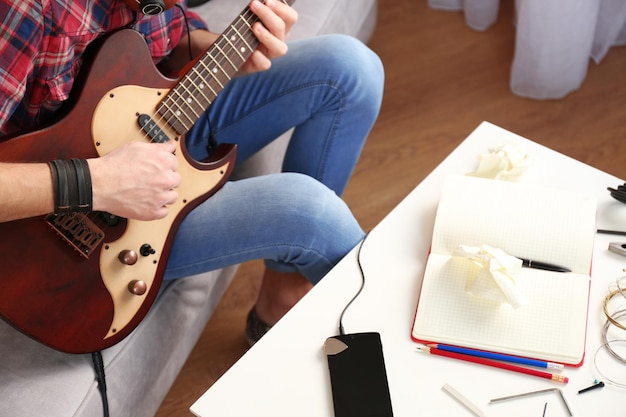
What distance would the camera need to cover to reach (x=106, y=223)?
1.11m

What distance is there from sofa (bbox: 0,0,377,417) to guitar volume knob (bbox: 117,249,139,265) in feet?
0.31

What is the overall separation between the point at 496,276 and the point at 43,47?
669 mm

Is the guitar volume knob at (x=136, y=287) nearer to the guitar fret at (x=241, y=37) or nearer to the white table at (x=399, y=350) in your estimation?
the white table at (x=399, y=350)

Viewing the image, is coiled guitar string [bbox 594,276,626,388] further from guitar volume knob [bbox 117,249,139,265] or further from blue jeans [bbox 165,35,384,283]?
guitar volume knob [bbox 117,249,139,265]

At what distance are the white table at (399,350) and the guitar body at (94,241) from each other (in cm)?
25

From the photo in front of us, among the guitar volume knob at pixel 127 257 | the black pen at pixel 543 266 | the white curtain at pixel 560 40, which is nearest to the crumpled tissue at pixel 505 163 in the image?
the black pen at pixel 543 266

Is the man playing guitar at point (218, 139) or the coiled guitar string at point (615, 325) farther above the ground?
the man playing guitar at point (218, 139)

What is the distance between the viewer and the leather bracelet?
1008 millimetres

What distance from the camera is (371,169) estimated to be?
1.89 meters

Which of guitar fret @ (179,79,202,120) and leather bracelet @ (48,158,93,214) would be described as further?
guitar fret @ (179,79,202,120)

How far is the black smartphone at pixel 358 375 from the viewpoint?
0.91m

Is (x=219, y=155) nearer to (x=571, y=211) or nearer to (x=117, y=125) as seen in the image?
(x=117, y=125)

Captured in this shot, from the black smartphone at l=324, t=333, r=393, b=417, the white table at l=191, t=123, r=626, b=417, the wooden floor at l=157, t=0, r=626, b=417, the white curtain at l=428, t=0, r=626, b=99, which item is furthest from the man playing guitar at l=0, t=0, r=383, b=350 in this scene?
the white curtain at l=428, t=0, r=626, b=99

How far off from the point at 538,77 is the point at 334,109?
819mm
